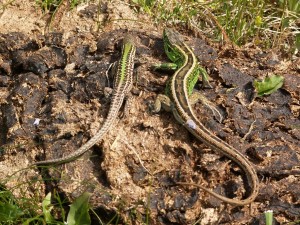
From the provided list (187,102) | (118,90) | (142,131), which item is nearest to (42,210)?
(142,131)

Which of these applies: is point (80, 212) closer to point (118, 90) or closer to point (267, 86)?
point (118, 90)

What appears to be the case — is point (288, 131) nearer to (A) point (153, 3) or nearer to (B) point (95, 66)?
(B) point (95, 66)

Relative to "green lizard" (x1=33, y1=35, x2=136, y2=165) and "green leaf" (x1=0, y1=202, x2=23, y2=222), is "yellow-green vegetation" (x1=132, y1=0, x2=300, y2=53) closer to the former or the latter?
"green lizard" (x1=33, y1=35, x2=136, y2=165)

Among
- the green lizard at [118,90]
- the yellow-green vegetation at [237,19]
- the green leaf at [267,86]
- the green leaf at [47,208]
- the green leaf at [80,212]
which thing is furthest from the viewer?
the yellow-green vegetation at [237,19]

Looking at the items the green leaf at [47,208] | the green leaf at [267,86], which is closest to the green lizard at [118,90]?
the green leaf at [47,208]

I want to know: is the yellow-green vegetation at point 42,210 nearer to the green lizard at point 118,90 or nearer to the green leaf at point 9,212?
the green leaf at point 9,212

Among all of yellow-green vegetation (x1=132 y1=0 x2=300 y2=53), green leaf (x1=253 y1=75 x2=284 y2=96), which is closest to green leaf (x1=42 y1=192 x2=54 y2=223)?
green leaf (x1=253 y1=75 x2=284 y2=96)
